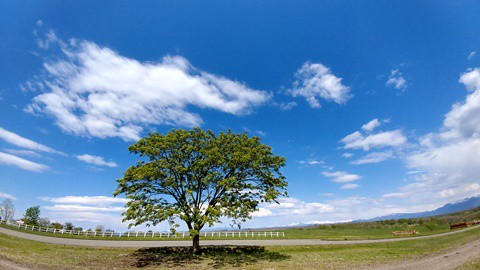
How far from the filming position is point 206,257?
30.4 m

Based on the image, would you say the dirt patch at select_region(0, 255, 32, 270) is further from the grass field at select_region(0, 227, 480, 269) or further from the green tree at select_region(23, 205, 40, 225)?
the green tree at select_region(23, 205, 40, 225)

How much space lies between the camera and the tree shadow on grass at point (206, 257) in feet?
87.5

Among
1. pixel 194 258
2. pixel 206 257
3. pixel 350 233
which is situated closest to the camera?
pixel 194 258

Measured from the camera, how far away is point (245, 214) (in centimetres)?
2800

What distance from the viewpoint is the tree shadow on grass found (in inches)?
1049

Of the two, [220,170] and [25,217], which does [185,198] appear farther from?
[25,217]

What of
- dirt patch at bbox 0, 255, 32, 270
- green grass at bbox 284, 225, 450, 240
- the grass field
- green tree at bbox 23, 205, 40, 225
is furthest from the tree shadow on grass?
green tree at bbox 23, 205, 40, 225

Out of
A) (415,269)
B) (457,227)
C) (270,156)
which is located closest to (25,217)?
(270,156)

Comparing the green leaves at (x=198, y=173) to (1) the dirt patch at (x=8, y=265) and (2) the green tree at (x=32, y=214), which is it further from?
(2) the green tree at (x=32, y=214)

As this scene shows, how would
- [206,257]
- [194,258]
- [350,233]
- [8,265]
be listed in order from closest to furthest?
1. [8,265]
2. [194,258]
3. [206,257]
4. [350,233]

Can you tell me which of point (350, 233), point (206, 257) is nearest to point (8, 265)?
point (206, 257)

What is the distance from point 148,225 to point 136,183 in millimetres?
4694

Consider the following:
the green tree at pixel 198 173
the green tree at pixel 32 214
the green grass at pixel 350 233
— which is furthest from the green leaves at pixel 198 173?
the green tree at pixel 32 214

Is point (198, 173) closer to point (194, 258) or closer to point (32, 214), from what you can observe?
point (194, 258)
